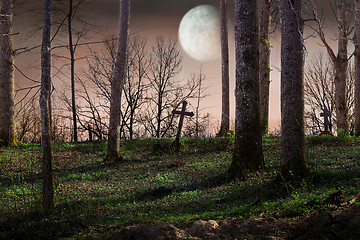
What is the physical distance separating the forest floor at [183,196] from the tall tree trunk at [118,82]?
0.86m

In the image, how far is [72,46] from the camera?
21.6 metres

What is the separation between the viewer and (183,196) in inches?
352

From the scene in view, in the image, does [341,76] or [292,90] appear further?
[341,76]

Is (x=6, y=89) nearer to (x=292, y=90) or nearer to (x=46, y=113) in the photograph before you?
(x=46, y=113)

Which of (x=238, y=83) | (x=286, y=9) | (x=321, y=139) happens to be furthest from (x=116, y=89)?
(x=321, y=139)

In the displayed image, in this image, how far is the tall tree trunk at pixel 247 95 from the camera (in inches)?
409

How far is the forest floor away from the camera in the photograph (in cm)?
488

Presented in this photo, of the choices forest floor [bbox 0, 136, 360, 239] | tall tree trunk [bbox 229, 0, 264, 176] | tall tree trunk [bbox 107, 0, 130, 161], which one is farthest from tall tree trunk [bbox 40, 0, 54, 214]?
tall tree trunk [bbox 107, 0, 130, 161]

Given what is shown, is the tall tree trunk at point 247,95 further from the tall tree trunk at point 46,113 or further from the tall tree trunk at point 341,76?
the tall tree trunk at point 341,76

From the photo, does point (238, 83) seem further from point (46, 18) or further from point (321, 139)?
point (321, 139)

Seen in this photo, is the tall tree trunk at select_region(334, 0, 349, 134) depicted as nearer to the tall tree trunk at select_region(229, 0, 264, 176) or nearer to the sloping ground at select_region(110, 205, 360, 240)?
the tall tree trunk at select_region(229, 0, 264, 176)

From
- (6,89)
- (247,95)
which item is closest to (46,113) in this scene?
(247,95)

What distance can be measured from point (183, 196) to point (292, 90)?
4.10 meters

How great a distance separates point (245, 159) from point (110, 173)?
5.75 m
